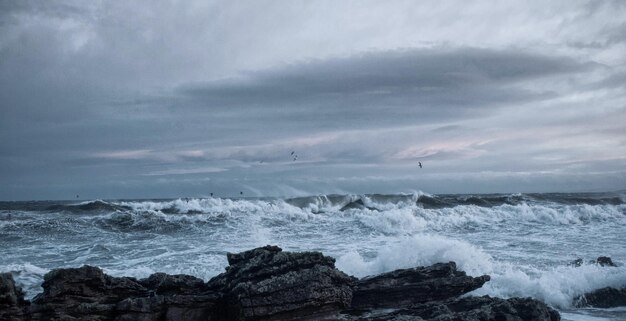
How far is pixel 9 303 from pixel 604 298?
42.1ft

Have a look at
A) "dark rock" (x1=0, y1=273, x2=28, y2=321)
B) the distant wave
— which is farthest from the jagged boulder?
the distant wave

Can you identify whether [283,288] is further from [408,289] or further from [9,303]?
[9,303]

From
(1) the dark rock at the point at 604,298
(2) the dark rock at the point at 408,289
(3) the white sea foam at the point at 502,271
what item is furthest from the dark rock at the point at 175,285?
(1) the dark rock at the point at 604,298

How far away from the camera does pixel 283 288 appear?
9.27 m

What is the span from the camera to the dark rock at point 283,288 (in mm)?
9133

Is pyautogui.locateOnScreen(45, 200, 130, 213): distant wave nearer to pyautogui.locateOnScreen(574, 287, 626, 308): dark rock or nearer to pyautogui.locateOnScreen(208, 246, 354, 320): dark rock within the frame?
pyautogui.locateOnScreen(208, 246, 354, 320): dark rock

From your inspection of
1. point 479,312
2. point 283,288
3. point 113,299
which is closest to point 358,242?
point 479,312

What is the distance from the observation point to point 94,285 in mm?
9727

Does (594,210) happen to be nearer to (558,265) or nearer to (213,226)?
(558,265)

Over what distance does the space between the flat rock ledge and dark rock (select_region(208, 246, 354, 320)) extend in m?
0.02

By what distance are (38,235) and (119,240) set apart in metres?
4.52

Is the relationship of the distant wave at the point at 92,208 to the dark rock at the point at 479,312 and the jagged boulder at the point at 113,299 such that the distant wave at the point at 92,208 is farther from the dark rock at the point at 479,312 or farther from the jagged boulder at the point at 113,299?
the dark rock at the point at 479,312

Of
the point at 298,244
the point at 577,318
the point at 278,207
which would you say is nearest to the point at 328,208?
the point at 278,207

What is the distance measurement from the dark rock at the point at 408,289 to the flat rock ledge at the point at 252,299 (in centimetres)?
Result: 2
